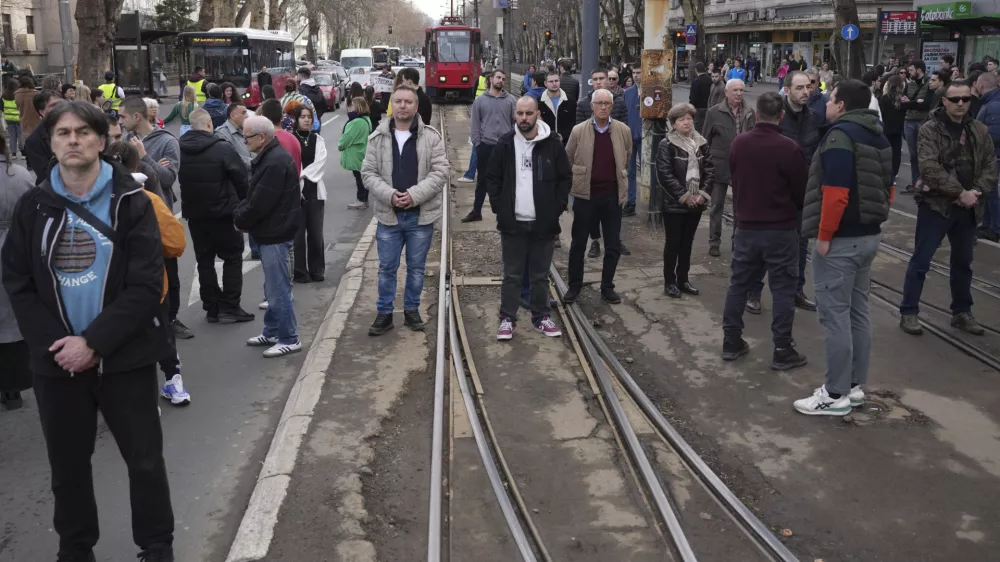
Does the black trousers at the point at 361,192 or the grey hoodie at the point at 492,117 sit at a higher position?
the grey hoodie at the point at 492,117

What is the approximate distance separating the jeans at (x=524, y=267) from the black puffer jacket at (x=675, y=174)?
4.71 ft

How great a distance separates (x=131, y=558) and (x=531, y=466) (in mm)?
2130

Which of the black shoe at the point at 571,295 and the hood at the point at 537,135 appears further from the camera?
the black shoe at the point at 571,295

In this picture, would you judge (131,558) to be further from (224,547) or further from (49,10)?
(49,10)

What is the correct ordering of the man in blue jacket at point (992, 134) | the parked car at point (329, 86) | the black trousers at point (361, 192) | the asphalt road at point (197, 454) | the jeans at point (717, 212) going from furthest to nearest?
the parked car at point (329, 86)
the black trousers at point (361, 192)
the man in blue jacket at point (992, 134)
the jeans at point (717, 212)
the asphalt road at point (197, 454)

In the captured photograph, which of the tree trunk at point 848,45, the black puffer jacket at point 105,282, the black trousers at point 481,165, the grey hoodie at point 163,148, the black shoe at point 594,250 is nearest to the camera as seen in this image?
the black puffer jacket at point 105,282

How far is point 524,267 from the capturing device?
8.01 m

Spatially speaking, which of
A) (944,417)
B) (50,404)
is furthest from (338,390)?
(944,417)

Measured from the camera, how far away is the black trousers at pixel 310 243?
9.90 metres

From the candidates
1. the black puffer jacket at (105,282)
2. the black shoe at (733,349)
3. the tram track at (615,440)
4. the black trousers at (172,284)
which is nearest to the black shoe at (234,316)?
the black trousers at (172,284)

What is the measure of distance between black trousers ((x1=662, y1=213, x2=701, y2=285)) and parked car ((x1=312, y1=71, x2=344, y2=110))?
28.3 meters

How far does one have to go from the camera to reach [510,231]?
7.80m

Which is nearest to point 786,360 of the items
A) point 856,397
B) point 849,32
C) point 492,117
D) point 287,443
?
point 856,397

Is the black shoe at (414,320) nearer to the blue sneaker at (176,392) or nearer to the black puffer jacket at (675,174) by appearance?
the blue sneaker at (176,392)
